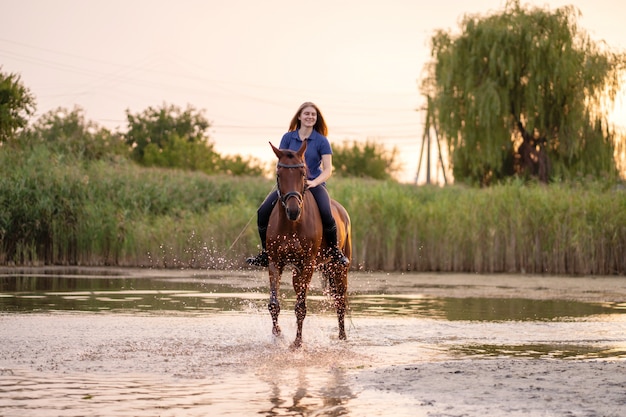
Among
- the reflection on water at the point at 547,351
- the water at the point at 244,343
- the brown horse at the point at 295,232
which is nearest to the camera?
the water at the point at 244,343

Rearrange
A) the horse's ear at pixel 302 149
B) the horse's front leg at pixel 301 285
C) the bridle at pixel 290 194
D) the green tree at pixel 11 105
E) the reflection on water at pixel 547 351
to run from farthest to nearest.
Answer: the green tree at pixel 11 105
the horse's front leg at pixel 301 285
the horse's ear at pixel 302 149
the bridle at pixel 290 194
the reflection on water at pixel 547 351

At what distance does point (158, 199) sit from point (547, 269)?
14.2m

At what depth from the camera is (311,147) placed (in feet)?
40.6

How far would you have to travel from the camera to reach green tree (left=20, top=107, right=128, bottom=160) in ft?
151

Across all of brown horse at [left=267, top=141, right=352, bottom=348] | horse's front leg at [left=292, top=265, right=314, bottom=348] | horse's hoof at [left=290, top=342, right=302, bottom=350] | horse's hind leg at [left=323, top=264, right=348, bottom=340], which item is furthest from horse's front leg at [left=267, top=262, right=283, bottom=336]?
horse's hind leg at [left=323, top=264, right=348, bottom=340]

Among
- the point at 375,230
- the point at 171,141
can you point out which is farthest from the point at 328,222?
the point at 171,141

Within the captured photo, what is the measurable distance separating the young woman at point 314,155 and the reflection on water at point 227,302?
3804 millimetres

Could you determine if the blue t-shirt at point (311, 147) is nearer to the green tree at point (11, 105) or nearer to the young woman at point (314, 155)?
the young woman at point (314, 155)

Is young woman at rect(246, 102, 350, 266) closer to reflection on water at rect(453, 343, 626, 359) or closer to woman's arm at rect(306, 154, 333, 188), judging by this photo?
woman's arm at rect(306, 154, 333, 188)

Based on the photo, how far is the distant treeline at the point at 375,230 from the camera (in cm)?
2652

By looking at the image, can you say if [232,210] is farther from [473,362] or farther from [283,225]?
[473,362]

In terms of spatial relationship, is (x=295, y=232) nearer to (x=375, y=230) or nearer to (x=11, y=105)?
(x=375, y=230)

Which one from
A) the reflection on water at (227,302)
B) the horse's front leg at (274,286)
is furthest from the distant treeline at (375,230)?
the horse's front leg at (274,286)

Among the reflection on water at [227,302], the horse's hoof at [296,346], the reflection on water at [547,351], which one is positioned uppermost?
the reflection on water at [227,302]
